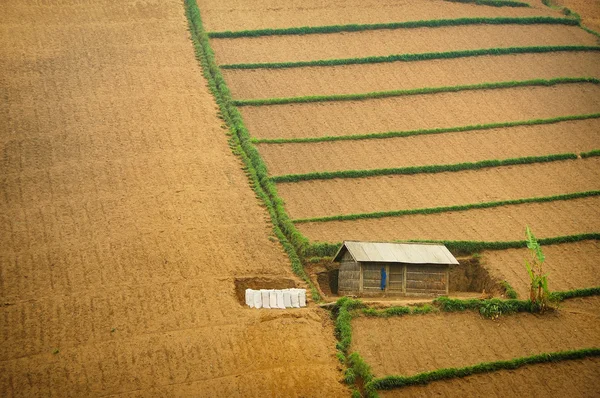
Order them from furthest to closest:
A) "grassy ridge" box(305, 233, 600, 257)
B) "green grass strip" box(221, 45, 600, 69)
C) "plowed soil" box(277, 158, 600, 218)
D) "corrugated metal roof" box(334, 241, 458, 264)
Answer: "green grass strip" box(221, 45, 600, 69), "plowed soil" box(277, 158, 600, 218), "grassy ridge" box(305, 233, 600, 257), "corrugated metal roof" box(334, 241, 458, 264)

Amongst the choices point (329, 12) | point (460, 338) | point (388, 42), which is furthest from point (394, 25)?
point (460, 338)

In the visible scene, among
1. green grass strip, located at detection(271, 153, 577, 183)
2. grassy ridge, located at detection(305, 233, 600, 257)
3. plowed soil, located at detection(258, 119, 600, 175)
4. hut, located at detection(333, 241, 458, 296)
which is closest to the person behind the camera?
hut, located at detection(333, 241, 458, 296)

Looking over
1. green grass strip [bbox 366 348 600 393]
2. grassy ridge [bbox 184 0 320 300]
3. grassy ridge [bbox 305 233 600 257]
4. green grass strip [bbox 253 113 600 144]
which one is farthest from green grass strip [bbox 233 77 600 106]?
green grass strip [bbox 366 348 600 393]

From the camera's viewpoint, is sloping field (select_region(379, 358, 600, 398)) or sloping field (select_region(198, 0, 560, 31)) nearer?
sloping field (select_region(379, 358, 600, 398))

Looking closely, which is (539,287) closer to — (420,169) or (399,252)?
(399,252)

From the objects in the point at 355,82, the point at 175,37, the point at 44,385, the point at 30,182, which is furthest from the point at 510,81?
the point at 44,385

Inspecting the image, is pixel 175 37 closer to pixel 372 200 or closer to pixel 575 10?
pixel 372 200

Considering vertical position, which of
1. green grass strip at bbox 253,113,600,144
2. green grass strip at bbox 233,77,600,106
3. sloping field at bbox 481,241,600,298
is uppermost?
green grass strip at bbox 233,77,600,106

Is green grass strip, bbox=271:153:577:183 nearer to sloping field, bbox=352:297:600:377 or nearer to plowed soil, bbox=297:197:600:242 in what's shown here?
plowed soil, bbox=297:197:600:242
